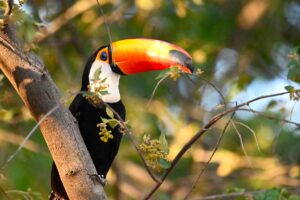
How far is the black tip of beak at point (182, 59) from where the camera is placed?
132 inches

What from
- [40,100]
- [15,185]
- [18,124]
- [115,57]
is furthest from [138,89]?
[40,100]

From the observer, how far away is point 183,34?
6.66m

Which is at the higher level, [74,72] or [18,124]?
[74,72]

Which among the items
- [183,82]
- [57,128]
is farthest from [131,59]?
[183,82]

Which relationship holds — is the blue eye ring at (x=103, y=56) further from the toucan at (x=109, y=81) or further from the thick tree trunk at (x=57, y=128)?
the thick tree trunk at (x=57, y=128)

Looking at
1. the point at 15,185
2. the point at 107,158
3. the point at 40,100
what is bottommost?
the point at 40,100

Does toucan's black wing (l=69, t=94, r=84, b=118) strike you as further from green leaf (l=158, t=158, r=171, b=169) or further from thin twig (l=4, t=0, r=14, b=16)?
thin twig (l=4, t=0, r=14, b=16)

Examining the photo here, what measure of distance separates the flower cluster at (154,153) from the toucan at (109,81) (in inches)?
38.1

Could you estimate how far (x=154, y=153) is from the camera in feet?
8.67

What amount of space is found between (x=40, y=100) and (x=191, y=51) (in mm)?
3287

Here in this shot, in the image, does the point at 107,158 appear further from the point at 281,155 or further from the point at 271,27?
the point at 271,27

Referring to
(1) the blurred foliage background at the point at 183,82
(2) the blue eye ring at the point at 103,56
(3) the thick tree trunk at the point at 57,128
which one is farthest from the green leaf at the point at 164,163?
(1) the blurred foliage background at the point at 183,82

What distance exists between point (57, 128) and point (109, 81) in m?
1.34

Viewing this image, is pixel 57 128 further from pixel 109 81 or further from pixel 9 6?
pixel 109 81
